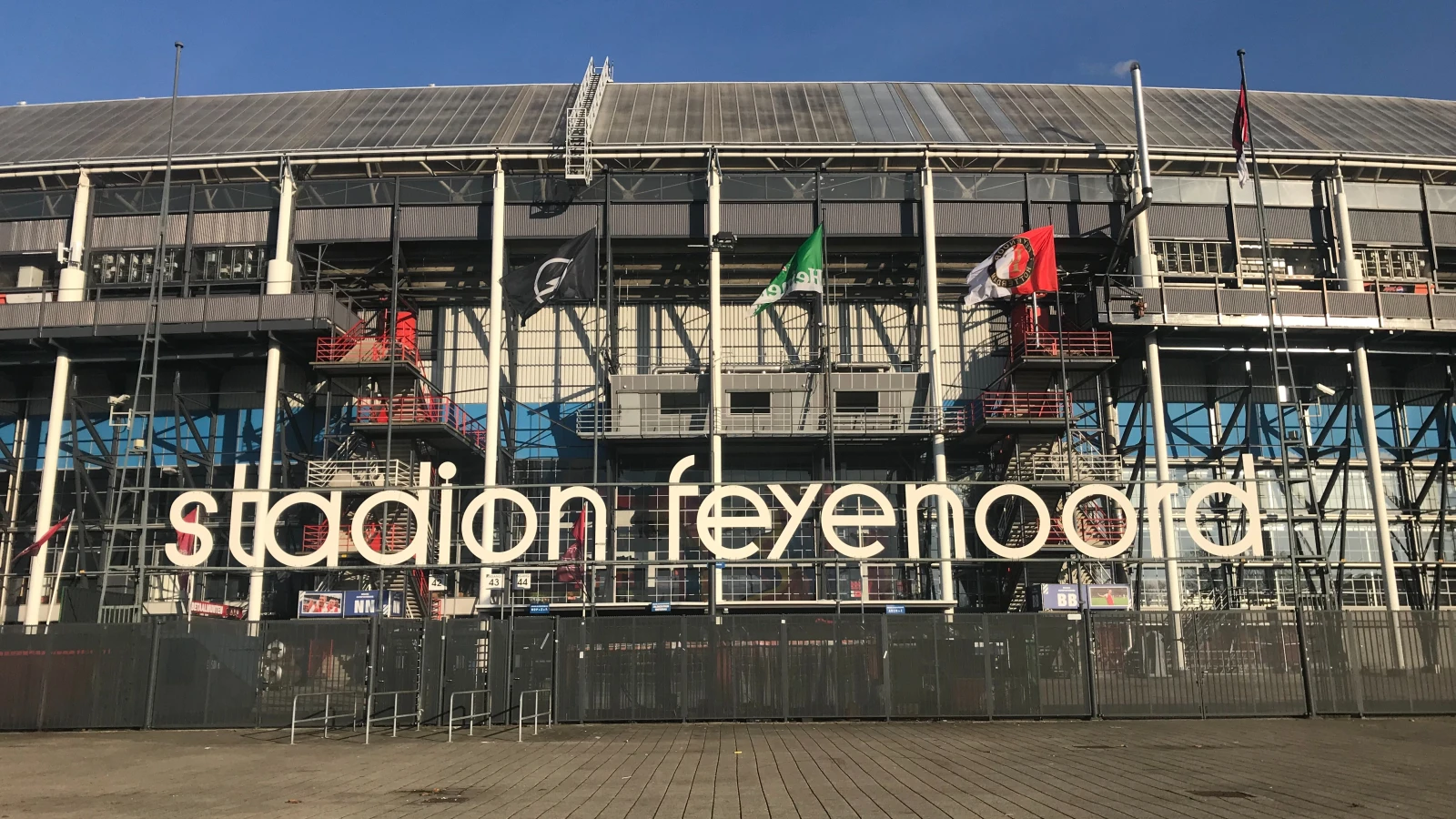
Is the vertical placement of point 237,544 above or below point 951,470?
below

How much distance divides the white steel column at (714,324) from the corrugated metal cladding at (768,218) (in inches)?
19.8

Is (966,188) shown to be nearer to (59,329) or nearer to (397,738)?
(397,738)

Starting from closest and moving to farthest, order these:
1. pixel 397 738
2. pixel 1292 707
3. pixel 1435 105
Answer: pixel 397 738, pixel 1292 707, pixel 1435 105

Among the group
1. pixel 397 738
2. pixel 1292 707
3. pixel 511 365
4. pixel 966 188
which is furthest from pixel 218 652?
pixel 966 188

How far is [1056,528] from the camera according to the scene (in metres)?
38.3

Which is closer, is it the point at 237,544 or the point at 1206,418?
the point at 237,544

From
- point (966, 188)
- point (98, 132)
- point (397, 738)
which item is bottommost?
point (397, 738)

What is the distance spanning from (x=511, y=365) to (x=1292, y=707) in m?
30.1

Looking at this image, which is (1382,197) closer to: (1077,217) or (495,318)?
Result: (1077,217)

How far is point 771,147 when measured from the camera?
138 ft

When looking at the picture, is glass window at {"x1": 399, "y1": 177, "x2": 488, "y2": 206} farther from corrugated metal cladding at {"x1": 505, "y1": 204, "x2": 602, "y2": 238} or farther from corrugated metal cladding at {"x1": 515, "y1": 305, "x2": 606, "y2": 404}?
corrugated metal cladding at {"x1": 515, "y1": 305, "x2": 606, "y2": 404}

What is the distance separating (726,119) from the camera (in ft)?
153

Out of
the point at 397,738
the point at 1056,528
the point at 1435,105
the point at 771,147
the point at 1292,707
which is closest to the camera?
the point at 397,738

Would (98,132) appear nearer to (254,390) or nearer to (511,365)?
(254,390)
